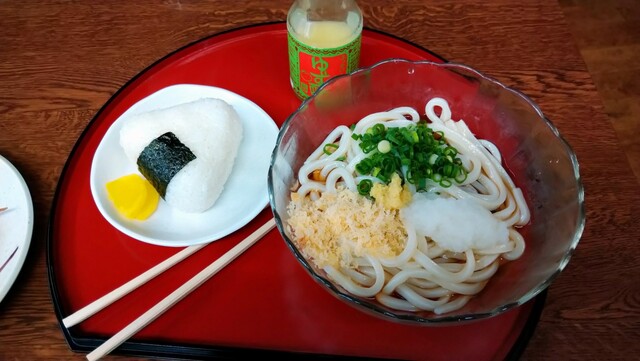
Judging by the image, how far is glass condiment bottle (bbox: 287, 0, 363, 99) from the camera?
55.5 inches

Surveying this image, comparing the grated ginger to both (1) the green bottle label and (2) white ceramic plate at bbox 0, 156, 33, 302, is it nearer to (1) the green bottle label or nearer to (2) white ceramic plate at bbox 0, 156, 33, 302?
A: (1) the green bottle label

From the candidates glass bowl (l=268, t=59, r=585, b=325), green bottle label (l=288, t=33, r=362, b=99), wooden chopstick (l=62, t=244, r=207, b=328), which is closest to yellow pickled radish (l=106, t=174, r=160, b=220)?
wooden chopstick (l=62, t=244, r=207, b=328)

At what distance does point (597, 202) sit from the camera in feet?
4.83

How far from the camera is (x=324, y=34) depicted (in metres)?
1.42

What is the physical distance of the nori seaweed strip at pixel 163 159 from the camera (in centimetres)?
131

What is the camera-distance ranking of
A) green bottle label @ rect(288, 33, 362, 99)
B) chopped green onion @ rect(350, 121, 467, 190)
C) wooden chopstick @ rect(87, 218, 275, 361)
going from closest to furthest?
wooden chopstick @ rect(87, 218, 275, 361) < chopped green onion @ rect(350, 121, 467, 190) < green bottle label @ rect(288, 33, 362, 99)

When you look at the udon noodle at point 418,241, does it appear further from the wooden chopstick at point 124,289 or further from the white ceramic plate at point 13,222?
the white ceramic plate at point 13,222

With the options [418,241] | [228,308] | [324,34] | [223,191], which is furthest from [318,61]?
[228,308]

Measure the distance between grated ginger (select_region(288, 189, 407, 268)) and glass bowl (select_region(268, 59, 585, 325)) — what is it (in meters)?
0.04

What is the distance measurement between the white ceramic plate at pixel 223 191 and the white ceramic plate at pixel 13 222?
212 millimetres

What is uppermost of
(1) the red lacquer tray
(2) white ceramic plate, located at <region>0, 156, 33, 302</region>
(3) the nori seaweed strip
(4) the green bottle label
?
(4) the green bottle label

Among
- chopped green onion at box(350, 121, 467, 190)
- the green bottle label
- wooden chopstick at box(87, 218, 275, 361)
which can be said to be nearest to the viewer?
wooden chopstick at box(87, 218, 275, 361)

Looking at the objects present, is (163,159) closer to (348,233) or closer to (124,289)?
(124,289)

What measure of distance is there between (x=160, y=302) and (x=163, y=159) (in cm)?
40
